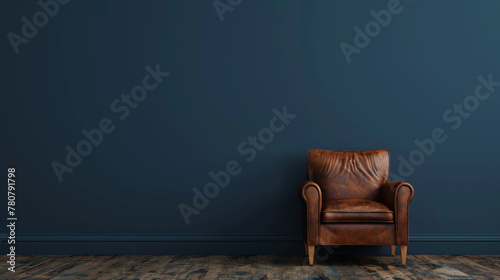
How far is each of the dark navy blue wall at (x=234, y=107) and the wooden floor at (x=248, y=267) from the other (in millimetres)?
330

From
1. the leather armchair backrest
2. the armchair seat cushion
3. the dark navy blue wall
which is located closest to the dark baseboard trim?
the dark navy blue wall

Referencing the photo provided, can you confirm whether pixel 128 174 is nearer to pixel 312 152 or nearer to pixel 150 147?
pixel 150 147


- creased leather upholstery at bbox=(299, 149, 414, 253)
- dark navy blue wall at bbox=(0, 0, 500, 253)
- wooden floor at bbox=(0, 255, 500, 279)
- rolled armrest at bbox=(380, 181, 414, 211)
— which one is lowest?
wooden floor at bbox=(0, 255, 500, 279)

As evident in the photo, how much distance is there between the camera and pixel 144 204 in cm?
461

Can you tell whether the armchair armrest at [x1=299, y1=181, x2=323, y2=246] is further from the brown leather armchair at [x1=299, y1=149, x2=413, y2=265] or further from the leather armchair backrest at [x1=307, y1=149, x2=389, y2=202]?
the leather armchair backrest at [x1=307, y1=149, x2=389, y2=202]

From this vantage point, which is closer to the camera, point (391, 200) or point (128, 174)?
point (391, 200)

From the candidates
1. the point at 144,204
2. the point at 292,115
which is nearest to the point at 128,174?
the point at 144,204

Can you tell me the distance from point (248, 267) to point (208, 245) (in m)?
0.73

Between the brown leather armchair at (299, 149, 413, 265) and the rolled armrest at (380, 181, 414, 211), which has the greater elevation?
the rolled armrest at (380, 181, 414, 211)

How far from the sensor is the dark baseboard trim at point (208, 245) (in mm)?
4520

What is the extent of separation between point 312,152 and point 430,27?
63.8 inches

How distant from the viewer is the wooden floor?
3594 millimetres

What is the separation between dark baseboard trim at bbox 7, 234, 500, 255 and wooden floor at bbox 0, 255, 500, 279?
0.42 ft

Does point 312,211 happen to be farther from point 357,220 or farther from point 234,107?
point 234,107
